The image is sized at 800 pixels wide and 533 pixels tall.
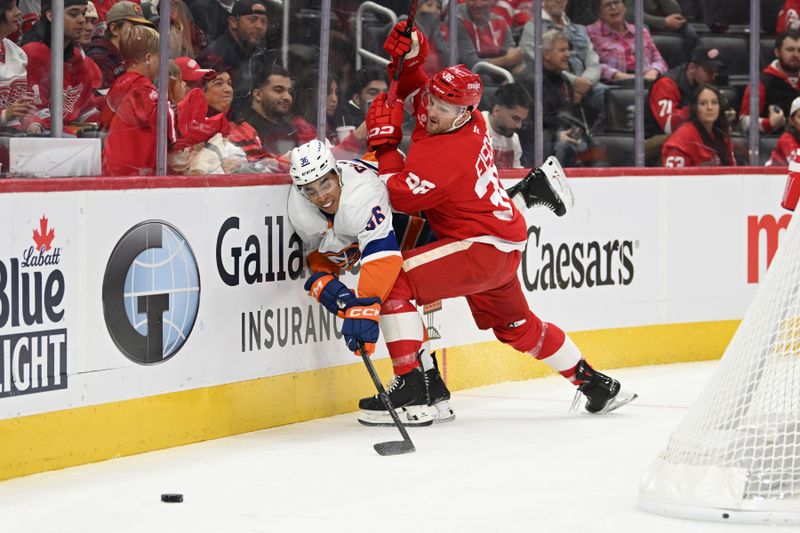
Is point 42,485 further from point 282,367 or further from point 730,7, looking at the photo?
point 730,7

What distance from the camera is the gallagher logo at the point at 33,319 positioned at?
4.48 metres

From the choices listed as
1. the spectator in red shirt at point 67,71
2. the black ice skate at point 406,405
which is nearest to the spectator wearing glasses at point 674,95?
the black ice skate at point 406,405

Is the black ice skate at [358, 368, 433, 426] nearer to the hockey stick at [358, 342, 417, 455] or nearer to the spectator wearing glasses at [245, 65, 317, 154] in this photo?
the hockey stick at [358, 342, 417, 455]

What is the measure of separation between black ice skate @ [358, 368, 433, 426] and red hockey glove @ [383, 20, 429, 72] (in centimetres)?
124

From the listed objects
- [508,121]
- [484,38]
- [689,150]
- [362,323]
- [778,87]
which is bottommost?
[362,323]

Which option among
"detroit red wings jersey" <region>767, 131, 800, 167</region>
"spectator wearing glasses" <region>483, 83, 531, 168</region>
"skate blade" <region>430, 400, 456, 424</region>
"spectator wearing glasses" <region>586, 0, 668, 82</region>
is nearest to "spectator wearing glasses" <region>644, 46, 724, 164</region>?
"spectator wearing glasses" <region>586, 0, 668, 82</region>

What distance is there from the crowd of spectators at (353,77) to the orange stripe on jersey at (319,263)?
15.5 inches

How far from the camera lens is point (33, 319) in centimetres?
457

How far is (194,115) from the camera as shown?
547cm

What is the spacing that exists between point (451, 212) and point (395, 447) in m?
1.00

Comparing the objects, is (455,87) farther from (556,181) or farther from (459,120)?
(556,181)

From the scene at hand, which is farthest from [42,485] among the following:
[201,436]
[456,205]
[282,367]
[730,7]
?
[730,7]

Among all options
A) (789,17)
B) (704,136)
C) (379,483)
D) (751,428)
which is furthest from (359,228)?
(789,17)

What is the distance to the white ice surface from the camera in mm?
4004
